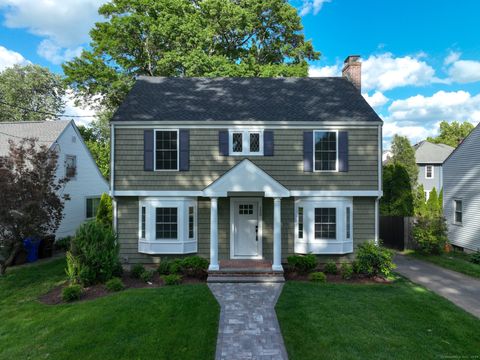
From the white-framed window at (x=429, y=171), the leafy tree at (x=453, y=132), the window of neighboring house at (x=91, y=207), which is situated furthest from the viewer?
the leafy tree at (x=453, y=132)

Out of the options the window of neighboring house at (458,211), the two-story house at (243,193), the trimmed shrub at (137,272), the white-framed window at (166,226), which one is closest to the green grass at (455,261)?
the window of neighboring house at (458,211)

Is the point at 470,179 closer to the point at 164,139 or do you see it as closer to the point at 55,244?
the point at 164,139

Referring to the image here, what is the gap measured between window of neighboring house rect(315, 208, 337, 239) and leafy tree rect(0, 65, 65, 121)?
31.9 metres

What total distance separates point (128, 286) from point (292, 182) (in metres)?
6.84

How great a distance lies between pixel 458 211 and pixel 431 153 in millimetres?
18436

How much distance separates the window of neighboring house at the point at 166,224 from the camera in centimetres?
1079

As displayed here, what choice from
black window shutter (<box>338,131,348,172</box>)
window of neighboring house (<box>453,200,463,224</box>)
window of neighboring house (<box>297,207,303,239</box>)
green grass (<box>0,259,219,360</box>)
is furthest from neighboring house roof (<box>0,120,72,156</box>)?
window of neighboring house (<box>453,200,463,224</box>)

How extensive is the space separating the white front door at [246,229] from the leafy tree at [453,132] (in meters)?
52.5

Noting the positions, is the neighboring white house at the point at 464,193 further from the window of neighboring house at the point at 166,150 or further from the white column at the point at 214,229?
the window of neighboring house at the point at 166,150

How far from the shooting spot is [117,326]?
6457mm

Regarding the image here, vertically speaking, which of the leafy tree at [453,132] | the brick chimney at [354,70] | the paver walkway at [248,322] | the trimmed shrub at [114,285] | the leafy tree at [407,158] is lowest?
the paver walkway at [248,322]

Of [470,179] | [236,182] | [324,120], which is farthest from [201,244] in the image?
[470,179]

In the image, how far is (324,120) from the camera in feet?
36.2

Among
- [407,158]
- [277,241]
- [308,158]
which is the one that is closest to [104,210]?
[277,241]
